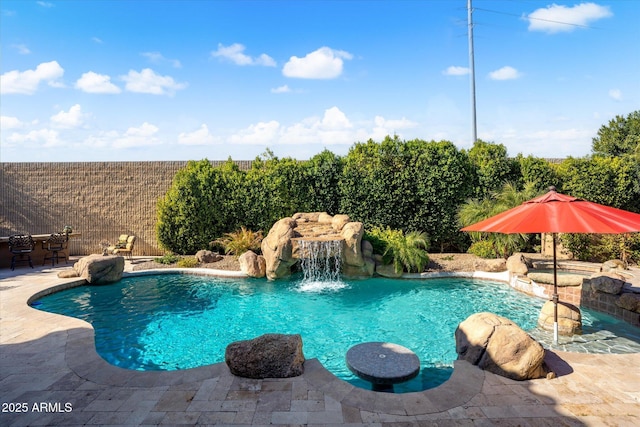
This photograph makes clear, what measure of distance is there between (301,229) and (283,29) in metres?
7.99

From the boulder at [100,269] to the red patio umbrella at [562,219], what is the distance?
1085 centimetres

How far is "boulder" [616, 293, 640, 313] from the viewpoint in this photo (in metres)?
6.96

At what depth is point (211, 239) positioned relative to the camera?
15.1 metres

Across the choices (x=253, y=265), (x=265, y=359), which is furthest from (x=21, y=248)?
(x=265, y=359)

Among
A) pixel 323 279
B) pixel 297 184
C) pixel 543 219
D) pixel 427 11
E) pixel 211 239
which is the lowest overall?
pixel 323 279

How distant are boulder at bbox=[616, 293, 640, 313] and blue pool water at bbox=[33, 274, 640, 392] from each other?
75 cm

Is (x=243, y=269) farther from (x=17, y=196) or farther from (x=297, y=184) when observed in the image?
(x=17, y=196)

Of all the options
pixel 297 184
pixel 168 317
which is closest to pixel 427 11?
pixel 297 184

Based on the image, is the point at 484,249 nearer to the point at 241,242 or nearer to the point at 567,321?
the point at 567,321

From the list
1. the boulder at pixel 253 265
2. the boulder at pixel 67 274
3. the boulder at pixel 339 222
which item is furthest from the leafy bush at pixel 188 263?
the boulder at pixel 339 222

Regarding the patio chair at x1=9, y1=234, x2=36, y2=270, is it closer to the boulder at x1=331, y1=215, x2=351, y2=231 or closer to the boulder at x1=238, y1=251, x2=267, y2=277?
the boulder at x1=238, y1=251, x2=267, y2=277

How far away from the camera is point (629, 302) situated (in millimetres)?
7094

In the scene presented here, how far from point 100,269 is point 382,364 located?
999 cm

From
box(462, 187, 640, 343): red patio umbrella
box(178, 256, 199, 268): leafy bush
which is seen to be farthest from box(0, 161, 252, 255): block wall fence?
box(462, 187, 640, 343): red patio umbrella
